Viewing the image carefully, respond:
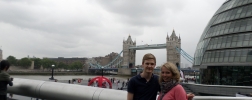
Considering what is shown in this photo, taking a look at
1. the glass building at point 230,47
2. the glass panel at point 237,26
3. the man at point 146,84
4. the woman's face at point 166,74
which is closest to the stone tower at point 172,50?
the glass building at point 230,47

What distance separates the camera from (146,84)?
100 inches

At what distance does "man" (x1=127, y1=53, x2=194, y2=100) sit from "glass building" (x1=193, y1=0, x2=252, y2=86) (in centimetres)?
1528

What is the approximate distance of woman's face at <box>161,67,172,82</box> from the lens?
231 cm

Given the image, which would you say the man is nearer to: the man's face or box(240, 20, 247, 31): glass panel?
the man's face

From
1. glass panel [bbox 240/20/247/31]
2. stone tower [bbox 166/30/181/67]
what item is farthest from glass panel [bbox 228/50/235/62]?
stone tower [bbox 166/30/181/67]

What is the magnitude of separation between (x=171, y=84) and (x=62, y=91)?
9.01 feet

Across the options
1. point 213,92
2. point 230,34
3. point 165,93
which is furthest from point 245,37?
point 165,93

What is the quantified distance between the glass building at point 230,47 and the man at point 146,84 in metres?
15.3

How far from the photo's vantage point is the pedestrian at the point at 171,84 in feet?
7.14

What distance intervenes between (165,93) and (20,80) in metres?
4.18

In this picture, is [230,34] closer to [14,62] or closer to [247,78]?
[247,78]

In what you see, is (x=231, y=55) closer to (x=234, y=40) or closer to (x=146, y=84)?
(x=234, y=40)

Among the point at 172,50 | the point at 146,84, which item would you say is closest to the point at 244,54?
the point at 146,84

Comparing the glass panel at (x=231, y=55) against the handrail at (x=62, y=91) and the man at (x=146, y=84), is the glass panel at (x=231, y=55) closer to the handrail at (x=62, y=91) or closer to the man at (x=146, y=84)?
the handrail at (x=62, y=91)
